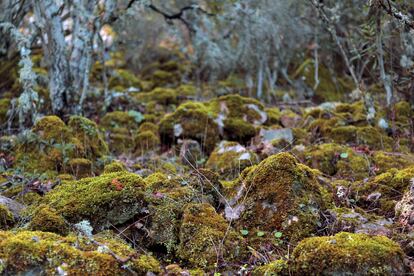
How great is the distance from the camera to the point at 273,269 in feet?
10.2

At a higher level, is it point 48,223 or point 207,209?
point 48,223

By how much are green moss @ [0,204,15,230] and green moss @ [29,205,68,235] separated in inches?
11.7

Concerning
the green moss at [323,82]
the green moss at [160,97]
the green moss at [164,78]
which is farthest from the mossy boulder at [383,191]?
the green moss at [164,78]

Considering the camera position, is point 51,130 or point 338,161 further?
point 51,130

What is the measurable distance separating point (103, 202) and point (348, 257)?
1.94 metres

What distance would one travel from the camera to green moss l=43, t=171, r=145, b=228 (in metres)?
3.70

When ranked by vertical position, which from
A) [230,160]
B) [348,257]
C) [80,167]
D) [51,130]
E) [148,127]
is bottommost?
[148,127]

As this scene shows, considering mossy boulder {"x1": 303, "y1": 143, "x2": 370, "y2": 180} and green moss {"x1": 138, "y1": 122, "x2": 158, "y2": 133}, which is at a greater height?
mossy boulder {"x1": 303, "y1": 143, "x2": 370, "y2": 180}

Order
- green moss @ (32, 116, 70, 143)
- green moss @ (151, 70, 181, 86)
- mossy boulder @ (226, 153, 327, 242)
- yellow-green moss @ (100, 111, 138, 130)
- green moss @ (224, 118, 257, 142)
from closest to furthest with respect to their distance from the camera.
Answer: mossy boulder @ (226, 153, 327, 242)
green moss @ (32, 116, 70, 143)
green moss @ (224, 118, 257, 142)
yellow-green moss @ (100, 111, 138, 130)
green moss @ (151, 70, 181, 86)

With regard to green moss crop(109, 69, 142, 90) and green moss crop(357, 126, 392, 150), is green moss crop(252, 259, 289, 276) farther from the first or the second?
green moss crop(109, 69, 142, 90)

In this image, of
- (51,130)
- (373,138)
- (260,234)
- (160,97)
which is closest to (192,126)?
(51,130)

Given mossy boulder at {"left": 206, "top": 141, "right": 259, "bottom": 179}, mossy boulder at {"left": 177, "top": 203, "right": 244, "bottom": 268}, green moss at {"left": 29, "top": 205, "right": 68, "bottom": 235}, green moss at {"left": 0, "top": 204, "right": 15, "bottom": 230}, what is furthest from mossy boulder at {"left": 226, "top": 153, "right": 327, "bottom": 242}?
green moss at {"left": 0, "top": 204, "right": 15, "bottom": 230}

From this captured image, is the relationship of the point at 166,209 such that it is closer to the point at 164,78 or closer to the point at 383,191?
the point at 383,191

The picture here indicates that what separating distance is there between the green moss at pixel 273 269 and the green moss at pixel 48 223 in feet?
4.77
